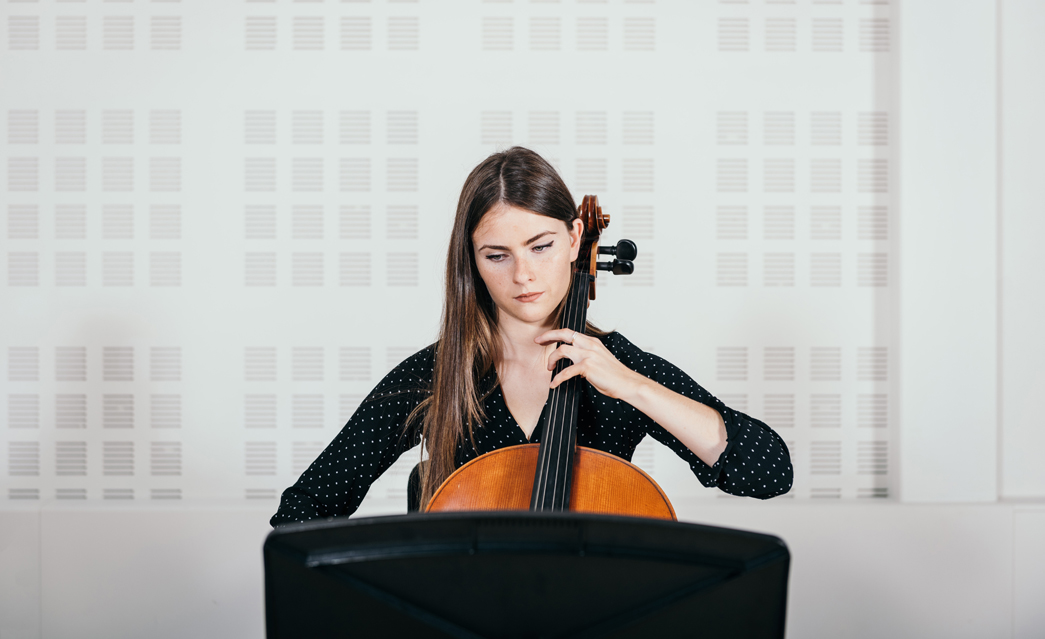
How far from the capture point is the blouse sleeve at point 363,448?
1.48 metres

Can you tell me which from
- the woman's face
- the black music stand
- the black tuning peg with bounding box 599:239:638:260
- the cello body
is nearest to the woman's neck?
the woman's face

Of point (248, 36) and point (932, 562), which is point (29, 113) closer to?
point (248, 36)

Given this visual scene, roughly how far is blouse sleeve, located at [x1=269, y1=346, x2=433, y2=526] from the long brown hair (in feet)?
0.24

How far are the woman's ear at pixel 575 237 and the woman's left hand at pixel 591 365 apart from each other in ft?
0.78

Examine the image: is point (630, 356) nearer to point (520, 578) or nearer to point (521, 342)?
point (521, 342)

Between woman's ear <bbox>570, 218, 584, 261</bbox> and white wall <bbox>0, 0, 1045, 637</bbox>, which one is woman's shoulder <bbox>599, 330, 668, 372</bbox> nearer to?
woman's ear <bbox>570, 218, 584, 261</bbox>

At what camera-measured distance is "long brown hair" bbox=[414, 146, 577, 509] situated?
139cm

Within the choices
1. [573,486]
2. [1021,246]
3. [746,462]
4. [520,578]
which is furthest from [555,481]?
[1021,246]

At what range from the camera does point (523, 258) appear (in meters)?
1.36

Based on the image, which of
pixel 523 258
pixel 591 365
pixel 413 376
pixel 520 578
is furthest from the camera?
pixel 413 376

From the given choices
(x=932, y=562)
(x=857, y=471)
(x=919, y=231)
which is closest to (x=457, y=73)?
(x=919, y=231)

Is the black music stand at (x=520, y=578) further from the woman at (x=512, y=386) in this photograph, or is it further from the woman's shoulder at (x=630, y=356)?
the woman's shoulder at (x=630, y=356)

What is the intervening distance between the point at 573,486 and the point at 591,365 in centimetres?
23

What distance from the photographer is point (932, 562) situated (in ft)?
7.46
